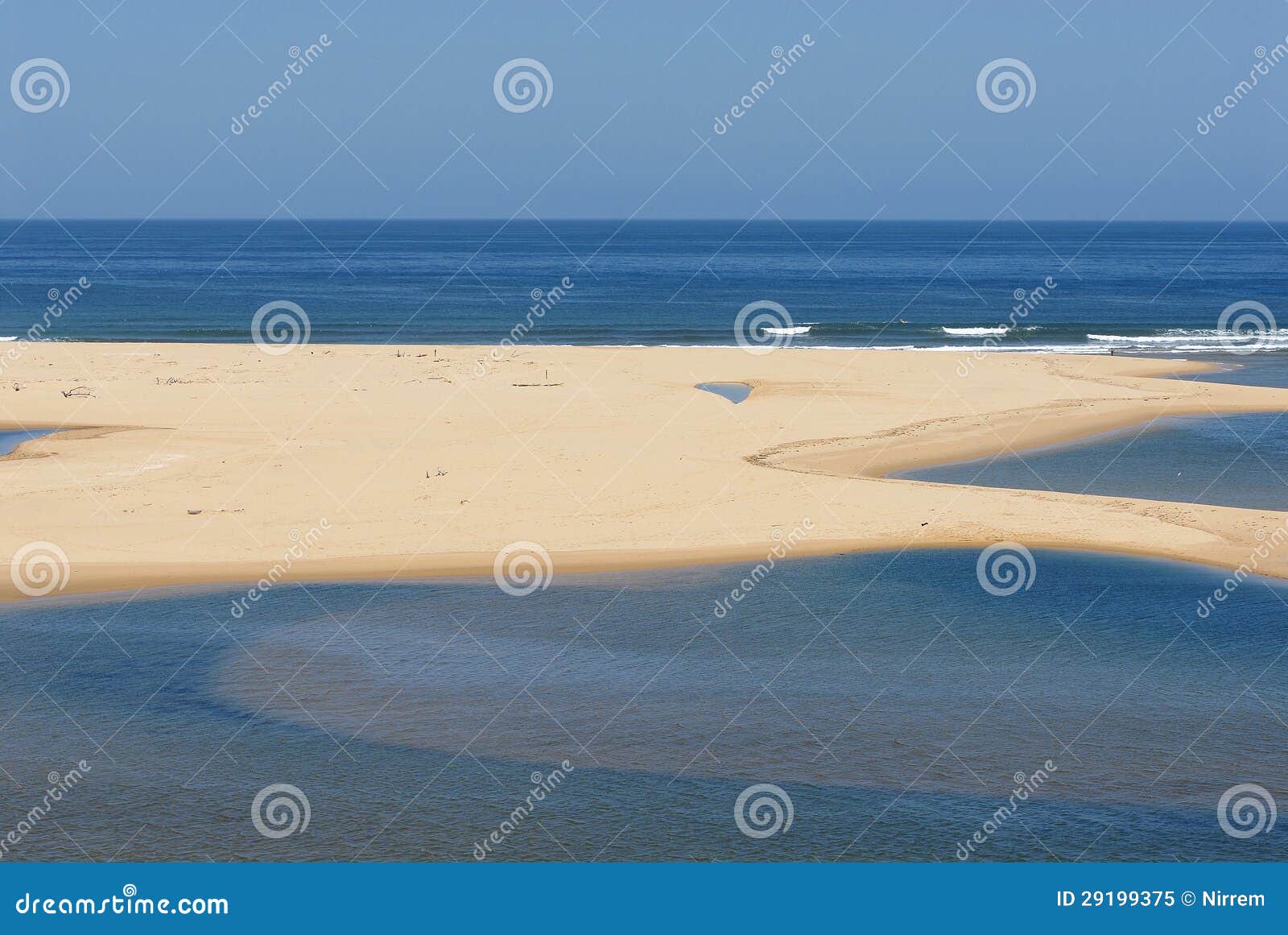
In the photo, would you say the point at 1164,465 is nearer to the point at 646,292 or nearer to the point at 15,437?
the point at 15,437

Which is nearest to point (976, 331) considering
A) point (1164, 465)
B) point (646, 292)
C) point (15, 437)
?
point (646, 292)

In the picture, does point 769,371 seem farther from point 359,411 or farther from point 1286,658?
point 1286,658

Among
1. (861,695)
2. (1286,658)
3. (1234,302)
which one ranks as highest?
(1234,302)

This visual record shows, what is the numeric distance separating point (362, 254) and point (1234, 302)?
91.0 m

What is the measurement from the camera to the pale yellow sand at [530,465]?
20.0 metres

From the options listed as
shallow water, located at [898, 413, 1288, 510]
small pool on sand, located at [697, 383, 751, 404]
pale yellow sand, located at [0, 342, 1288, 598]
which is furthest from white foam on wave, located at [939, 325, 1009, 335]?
shallow water, located at [898, 413, 1288, 510]

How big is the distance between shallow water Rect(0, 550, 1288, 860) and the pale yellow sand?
1.55m

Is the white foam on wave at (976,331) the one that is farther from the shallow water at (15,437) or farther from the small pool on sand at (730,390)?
the shallow water at (15,437)

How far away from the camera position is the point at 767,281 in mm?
95500

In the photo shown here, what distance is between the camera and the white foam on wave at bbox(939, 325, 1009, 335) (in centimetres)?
5853

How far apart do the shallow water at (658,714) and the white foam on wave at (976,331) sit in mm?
40565

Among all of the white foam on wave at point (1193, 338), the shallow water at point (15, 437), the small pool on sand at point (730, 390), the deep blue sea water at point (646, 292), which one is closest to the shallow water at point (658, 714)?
the shallow water at point (15, 437)

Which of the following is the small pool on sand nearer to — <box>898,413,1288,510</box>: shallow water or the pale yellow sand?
the pale yellow sand

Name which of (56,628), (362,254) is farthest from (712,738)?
(362,254)
